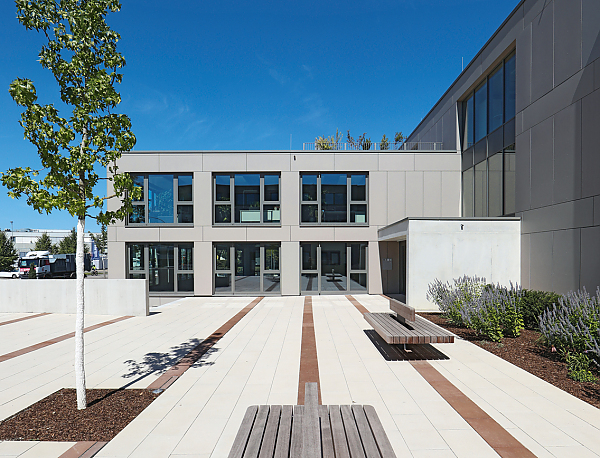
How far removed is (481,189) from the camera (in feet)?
49.3

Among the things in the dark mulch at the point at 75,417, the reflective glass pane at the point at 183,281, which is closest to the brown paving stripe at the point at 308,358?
the dark mulch at the point at 75,417

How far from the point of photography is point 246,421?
3.02 m

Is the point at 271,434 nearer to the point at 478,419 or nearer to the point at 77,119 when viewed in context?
the point at 478,419

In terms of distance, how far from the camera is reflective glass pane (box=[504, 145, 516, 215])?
1251cm

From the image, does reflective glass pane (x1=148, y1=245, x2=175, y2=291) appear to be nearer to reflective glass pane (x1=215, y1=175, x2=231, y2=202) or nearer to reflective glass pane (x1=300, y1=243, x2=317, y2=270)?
reflective glass pane (x1=215, y1=175, x2=231, y2=202)

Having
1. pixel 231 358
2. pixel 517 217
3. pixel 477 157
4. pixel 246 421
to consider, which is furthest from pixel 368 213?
pixel 246 421

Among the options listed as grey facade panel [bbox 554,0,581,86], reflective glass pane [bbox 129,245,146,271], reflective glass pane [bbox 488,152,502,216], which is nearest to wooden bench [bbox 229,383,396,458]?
grey facade panel [bbox 554,0,581,86]

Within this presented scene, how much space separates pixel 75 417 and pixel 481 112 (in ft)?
56.0

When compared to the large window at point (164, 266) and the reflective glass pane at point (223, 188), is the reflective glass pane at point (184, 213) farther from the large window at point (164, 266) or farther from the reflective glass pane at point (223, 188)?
the reflective glass pane at point (223, 188)

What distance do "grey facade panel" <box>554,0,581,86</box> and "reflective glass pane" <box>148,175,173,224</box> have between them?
16.3 m

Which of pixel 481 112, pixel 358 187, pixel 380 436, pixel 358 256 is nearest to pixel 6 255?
pixel 358 256

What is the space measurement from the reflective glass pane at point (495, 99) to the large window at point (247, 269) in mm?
11044

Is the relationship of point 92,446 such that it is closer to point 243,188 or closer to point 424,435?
point 424,435

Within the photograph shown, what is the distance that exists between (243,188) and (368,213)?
6.49m
